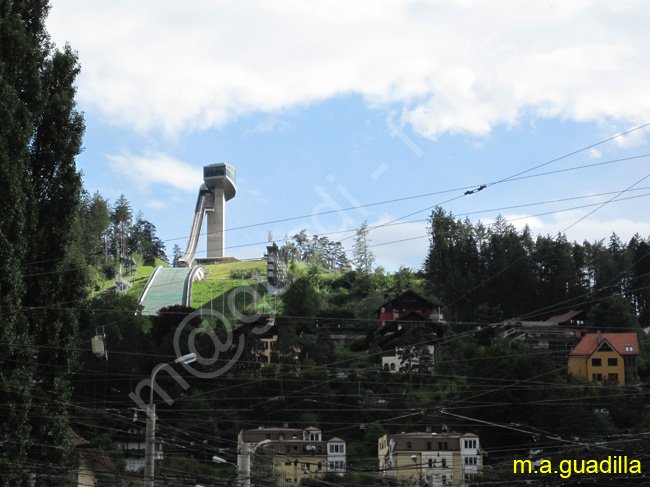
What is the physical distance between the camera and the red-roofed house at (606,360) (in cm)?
6900

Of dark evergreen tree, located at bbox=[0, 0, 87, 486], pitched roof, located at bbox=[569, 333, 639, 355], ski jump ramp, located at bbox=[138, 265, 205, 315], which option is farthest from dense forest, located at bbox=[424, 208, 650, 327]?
dark evergreen tree, located at bbox=[0, 0, 87, 486]

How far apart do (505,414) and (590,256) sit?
234 feet

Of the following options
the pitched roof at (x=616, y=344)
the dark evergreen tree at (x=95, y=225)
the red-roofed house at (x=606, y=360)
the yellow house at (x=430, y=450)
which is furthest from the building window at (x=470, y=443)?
the dark evergreen tree at (x=95, y=225)

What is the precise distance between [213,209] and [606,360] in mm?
97607

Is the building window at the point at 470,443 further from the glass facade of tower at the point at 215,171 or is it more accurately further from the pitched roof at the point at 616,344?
the glass facade of tower at the point at 215,171

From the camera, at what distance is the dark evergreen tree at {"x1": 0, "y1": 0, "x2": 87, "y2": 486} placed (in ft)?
72.4

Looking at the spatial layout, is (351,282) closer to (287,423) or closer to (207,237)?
(207,237)

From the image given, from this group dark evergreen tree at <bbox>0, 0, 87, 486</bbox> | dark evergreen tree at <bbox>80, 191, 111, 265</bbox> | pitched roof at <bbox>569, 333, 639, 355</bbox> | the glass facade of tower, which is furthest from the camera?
the glass facade of tower

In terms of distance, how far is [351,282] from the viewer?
5428 inches

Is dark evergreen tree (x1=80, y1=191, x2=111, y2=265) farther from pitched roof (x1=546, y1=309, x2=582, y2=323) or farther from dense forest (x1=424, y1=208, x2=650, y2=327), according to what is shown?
pitched roof (x1=546, y1=309, x2=582, y2=323)

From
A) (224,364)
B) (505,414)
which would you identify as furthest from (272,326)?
(505,414)

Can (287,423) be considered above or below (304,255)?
below

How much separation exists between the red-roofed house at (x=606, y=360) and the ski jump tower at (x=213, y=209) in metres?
89.8

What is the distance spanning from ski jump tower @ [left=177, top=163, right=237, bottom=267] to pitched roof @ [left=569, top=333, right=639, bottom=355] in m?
88.4
